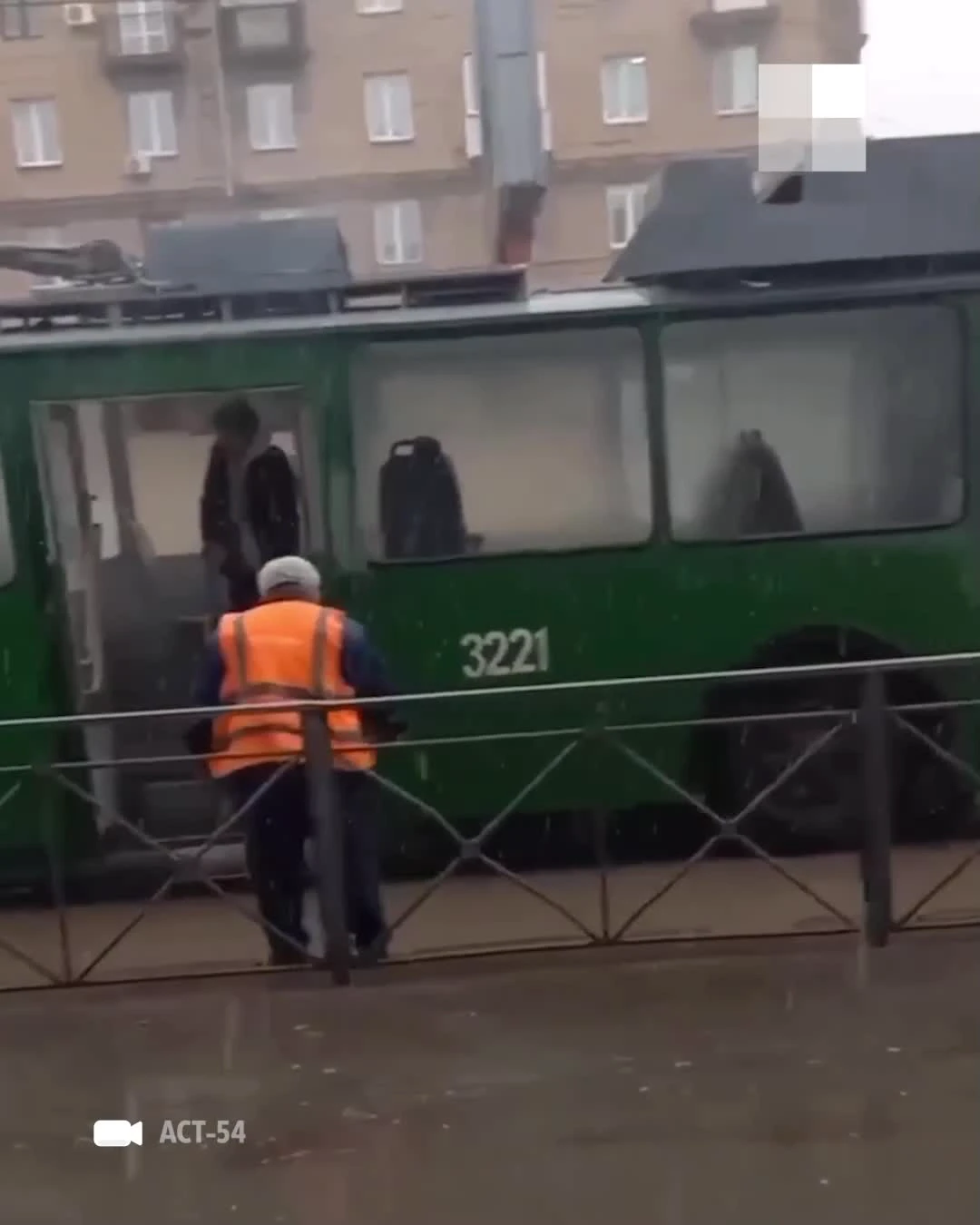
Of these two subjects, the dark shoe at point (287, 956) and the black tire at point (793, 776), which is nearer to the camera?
the dark shoe at point (287, 956)

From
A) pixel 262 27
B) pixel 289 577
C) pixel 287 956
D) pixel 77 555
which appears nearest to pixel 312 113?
pixel 262 27

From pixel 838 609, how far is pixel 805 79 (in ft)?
7.60

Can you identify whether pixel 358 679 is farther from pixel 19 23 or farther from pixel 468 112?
pixel 19 23

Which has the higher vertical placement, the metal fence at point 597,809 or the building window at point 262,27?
the building window at point 262,27

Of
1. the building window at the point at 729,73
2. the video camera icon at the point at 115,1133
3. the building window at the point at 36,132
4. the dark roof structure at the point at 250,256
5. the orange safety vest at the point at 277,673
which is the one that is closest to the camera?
the video camera icon at the point at 115,1133

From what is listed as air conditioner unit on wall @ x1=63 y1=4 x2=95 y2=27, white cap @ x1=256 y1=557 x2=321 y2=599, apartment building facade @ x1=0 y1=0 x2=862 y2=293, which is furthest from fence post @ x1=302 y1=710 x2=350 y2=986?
air conditioner unit on wall @ x1=63 y1=4 x2=95 y2=27

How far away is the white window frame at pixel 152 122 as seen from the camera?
1112 inches

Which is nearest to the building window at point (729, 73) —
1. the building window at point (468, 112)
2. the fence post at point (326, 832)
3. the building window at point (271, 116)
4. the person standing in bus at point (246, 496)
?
the building window at point (468, 112)

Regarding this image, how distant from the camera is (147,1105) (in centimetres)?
477

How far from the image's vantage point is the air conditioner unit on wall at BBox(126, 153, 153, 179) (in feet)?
92.2

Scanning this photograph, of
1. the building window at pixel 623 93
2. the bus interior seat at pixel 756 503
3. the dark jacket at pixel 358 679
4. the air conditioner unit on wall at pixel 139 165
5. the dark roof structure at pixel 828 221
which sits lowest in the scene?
the dark jacket at pixel 358 679

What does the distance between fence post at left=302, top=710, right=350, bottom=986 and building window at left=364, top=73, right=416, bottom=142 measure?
23.7m

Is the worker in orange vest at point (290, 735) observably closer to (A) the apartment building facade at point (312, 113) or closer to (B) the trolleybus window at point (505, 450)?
(B) the trolleybus window at point (505, 450)

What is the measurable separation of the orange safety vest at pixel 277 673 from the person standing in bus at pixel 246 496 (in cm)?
126
